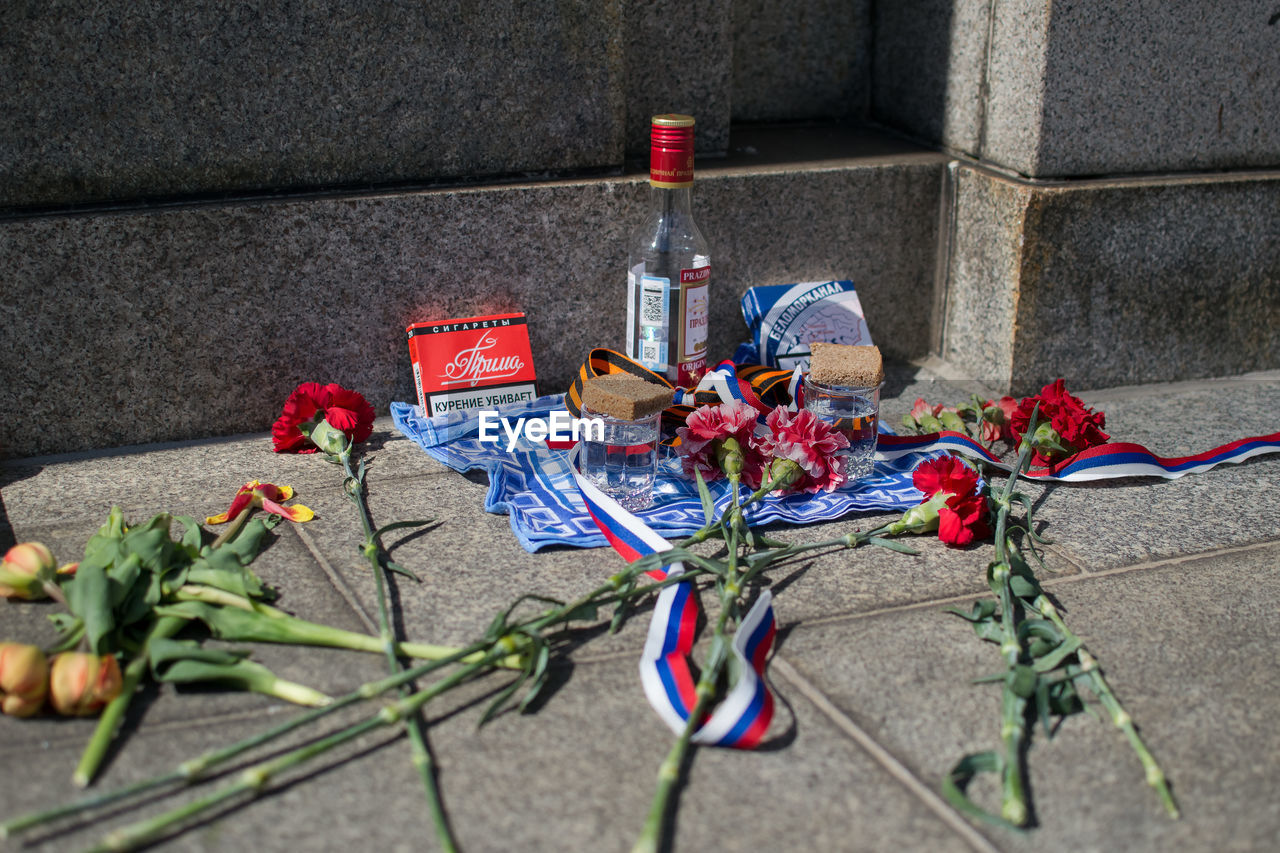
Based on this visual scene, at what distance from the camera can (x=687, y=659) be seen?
2.04 m

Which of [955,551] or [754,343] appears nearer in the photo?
[955,551]

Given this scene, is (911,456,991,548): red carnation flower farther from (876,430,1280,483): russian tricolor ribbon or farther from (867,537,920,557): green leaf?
(876,430,1280,483): russian tricolor ribbon

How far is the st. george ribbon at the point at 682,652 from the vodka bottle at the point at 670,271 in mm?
677

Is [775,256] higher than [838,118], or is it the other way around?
[838,118]

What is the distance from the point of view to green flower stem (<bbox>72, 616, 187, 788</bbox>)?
5.53 feet

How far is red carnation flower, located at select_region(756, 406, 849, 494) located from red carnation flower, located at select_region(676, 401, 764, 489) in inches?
1.5

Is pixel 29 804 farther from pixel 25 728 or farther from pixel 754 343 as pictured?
pixel 754 343

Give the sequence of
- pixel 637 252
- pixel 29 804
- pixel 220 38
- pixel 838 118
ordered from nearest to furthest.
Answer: pixel 29 804 → pixel 220 38 → pixel 637 252 → pixel 838 118

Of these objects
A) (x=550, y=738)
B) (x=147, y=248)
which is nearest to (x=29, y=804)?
(x=550, y=738)

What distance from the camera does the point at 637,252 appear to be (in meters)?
3.15

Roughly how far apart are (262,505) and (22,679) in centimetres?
87

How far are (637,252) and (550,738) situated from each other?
1666 millimetres

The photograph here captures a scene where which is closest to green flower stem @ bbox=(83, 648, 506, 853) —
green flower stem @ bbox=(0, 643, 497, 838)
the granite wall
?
green flower stem @ bbox=(0, 643, 497, 838)

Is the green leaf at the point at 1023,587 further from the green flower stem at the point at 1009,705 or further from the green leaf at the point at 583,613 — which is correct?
the green leaf at the point at 583,613
